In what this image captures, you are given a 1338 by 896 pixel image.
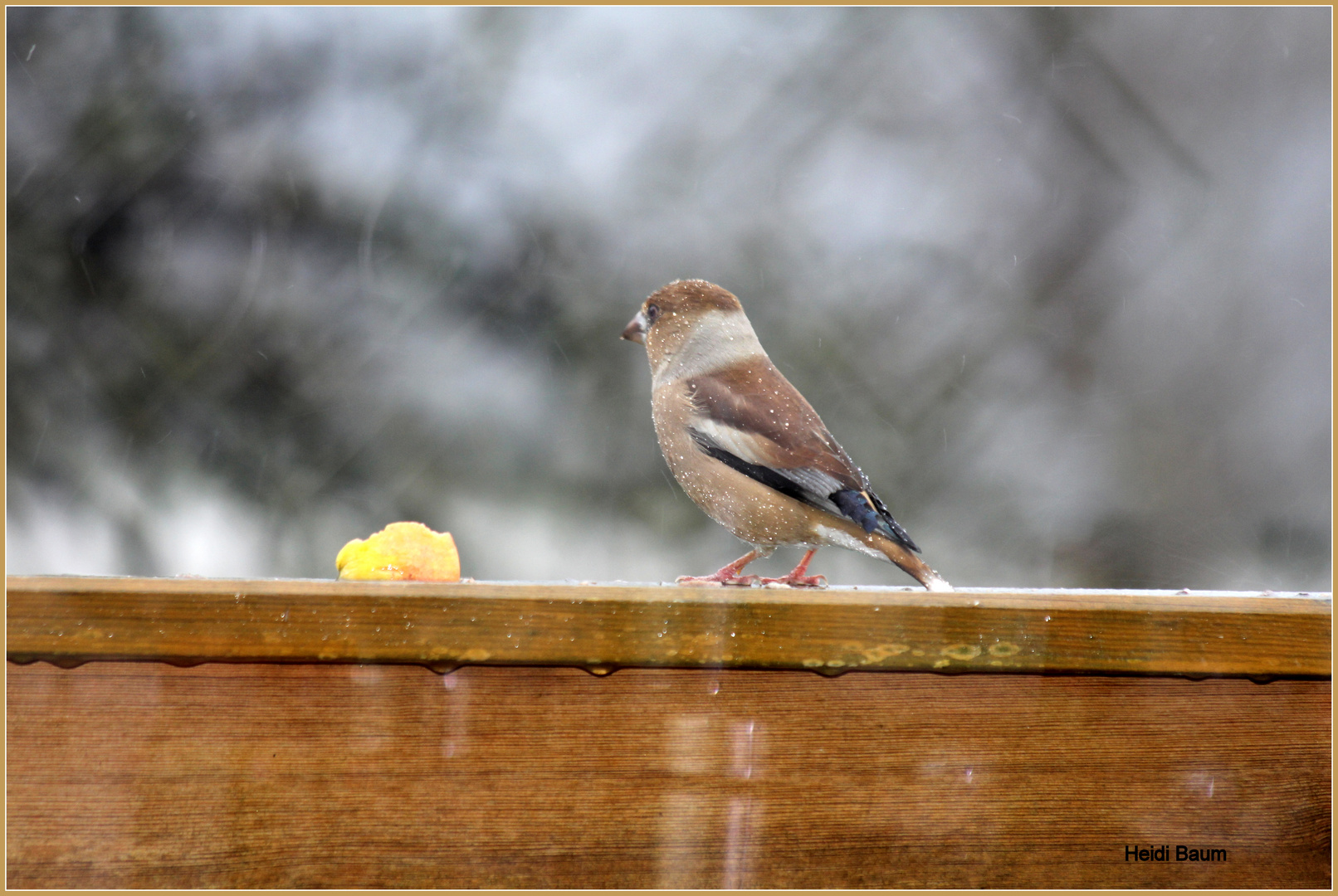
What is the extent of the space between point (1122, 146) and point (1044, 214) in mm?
264

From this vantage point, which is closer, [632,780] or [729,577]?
[632,780]

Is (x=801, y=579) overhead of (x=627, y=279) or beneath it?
beneath

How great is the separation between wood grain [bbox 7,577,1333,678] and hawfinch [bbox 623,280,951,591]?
0.27 metres

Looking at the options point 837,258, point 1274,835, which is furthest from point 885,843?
point 837,258

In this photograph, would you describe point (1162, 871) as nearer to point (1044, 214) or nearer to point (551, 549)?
point (551, 549)

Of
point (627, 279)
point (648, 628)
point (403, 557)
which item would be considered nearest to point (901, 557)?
point (648, 628)

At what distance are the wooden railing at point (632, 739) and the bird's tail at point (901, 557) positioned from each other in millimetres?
308

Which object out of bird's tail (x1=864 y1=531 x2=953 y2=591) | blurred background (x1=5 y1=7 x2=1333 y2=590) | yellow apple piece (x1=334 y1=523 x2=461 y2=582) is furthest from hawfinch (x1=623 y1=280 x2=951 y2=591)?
blurred background (x1=5 y1=7 x2=1333 y2=590)

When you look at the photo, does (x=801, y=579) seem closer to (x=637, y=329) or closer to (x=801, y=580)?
(x=801, y=580)

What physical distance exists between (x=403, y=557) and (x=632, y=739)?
0.38 m

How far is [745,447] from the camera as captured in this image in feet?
A: 3.88

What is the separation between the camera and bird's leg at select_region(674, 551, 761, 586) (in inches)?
41.5

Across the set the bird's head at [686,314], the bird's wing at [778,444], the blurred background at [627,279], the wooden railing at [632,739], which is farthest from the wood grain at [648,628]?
the blurred background at [627,279]

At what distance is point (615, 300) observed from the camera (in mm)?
1867
